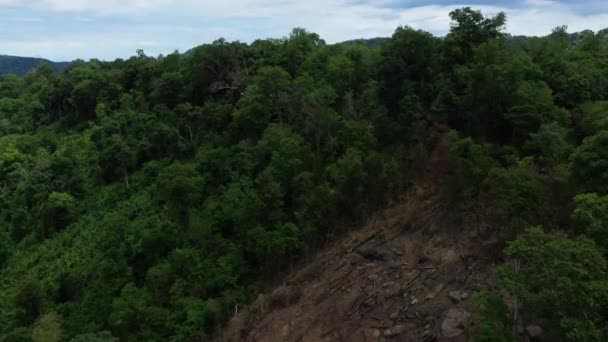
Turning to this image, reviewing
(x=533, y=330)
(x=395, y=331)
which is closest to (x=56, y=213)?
(x=395, y=331)

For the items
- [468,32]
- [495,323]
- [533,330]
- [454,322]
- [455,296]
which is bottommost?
[454,322]

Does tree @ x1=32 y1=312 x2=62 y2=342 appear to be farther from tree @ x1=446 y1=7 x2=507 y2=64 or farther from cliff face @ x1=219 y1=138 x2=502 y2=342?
tree @ x1=446 y1=7 x2=507 y2=64

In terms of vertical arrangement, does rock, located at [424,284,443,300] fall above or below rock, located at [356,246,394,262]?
below

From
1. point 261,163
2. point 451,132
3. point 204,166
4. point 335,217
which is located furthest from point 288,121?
point 451,132

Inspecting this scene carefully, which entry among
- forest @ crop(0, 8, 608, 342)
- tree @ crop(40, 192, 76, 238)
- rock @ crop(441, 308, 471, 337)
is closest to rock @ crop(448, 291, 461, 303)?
rock @ crop(441, 308, 471, 337)

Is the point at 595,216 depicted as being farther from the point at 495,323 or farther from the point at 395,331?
the point at 395,331

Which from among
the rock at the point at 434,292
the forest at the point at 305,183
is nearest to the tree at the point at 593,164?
the forest at the point at 305,183
